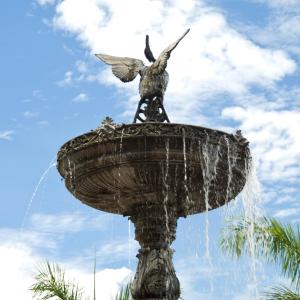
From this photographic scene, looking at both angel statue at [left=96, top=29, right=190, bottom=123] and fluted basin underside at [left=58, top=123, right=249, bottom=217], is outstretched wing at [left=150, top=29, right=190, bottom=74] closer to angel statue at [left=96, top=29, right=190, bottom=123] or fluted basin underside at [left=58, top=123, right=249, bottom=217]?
angel statue at [left=96, top=29, right=190, bottom=123]

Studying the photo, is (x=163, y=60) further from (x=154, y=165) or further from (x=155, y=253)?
(x=155, y=253)

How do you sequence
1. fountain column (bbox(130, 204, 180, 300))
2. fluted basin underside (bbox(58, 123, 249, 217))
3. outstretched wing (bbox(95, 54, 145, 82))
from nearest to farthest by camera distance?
fluted basin underside (bbox(58, 123, 249, 217)) → fountain column (bbox(130, 204, 180, 300)) → outstretched wing (bbox(95, 54, 145, 82))

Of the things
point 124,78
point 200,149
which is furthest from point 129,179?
point 124,78

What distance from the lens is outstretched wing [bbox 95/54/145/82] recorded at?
33.8 ft

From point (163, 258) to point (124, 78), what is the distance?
2.66 metres

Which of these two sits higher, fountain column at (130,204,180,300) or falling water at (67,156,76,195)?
falling water at (67,156,76,195)

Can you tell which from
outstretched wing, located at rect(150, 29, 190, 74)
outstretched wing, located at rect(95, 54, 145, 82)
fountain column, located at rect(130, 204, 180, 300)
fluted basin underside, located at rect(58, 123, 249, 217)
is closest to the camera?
fluted basin underside, located at rect(58, 123, 249, 217)

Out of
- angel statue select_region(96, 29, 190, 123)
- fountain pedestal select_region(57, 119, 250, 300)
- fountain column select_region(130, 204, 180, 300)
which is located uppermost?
angel statue select_region(96, 29, 190, 123)

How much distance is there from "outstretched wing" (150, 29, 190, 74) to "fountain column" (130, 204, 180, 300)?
1857mm

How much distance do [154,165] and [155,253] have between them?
1.38 m

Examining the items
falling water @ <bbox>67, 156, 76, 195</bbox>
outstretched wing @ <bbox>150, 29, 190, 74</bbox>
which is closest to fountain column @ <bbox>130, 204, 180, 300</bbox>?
falling water @ <bbox>67, 156, 76, 195</bbox>

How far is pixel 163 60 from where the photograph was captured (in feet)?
32.2

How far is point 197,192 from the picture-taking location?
982cm

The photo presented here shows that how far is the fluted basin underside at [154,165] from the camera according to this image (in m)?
8.72
